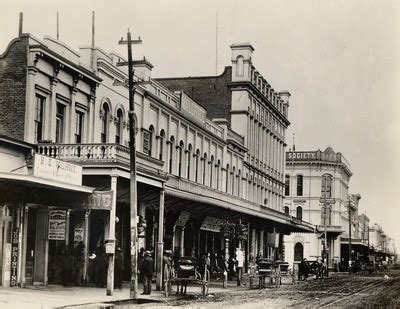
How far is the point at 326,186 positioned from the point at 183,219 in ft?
163

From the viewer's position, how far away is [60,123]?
86.3ft

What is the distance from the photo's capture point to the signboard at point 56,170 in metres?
20.2

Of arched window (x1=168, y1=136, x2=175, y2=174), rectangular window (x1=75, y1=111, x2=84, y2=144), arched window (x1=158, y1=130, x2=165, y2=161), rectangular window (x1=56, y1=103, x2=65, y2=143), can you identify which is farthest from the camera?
arched window (x1=168, y1=136, x2=175, y2=174)

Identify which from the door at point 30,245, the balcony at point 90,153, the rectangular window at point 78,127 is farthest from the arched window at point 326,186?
the door at point 30,245

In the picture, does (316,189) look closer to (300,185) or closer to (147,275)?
(300,185)

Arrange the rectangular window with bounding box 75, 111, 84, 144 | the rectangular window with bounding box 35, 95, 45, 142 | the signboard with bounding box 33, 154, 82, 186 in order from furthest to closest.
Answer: the rectangular window with bounding box 75, 111, 84, 144
the rectangular window with bounding box 35, 95, 45, 142
the signboard with bounding box 33, 154, 82, 186

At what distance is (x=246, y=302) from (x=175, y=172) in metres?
17.7

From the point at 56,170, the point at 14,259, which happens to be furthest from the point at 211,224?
the point at 56,170

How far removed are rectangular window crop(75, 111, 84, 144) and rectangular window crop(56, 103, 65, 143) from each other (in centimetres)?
94

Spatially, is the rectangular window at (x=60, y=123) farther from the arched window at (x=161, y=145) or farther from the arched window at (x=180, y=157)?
the arched window at (x=180, y=157)

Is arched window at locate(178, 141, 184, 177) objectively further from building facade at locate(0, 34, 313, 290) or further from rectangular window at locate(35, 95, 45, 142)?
rectangular window at locate(35, 95, 45, 142)

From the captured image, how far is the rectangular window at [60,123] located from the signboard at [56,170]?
4334 mm

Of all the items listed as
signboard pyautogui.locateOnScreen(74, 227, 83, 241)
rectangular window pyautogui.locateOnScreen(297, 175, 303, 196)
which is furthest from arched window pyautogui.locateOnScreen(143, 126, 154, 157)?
rectangular window pyautogui.locateOnScreen(297, 175, 303, 196)

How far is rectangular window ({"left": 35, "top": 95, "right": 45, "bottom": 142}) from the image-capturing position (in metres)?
24.5
